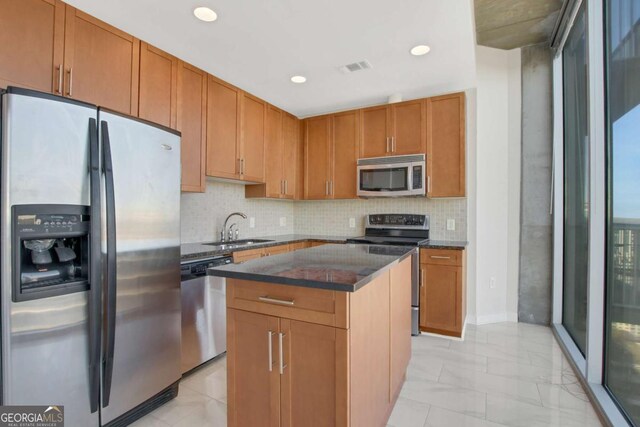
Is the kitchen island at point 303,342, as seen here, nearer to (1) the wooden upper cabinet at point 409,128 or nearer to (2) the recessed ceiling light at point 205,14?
(2) the recessed ceiling light at point 205,14

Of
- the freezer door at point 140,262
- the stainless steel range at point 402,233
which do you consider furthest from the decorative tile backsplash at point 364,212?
the freezer door at point 140,262

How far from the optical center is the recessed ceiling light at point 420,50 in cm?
235

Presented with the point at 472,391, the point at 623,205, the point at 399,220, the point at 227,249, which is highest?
the point at 623,205

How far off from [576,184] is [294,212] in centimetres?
324

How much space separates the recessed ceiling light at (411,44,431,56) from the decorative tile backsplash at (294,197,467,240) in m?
1.69

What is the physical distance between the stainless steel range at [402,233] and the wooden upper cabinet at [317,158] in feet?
2.40

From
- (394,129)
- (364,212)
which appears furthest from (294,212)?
(394,129)

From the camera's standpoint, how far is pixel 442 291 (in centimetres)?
300

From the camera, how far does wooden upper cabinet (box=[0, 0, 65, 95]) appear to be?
5.17 ft

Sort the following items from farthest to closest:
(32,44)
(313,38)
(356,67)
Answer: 1. (356,67)
2. (313,38)
3. (32,44)

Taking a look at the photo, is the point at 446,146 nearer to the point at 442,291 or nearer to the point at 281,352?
the point at 442,291

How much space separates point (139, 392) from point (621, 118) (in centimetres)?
315

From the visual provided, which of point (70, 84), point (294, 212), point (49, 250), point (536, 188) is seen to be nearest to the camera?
point (49, 250)

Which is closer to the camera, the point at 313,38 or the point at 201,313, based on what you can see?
the point at 313,38
